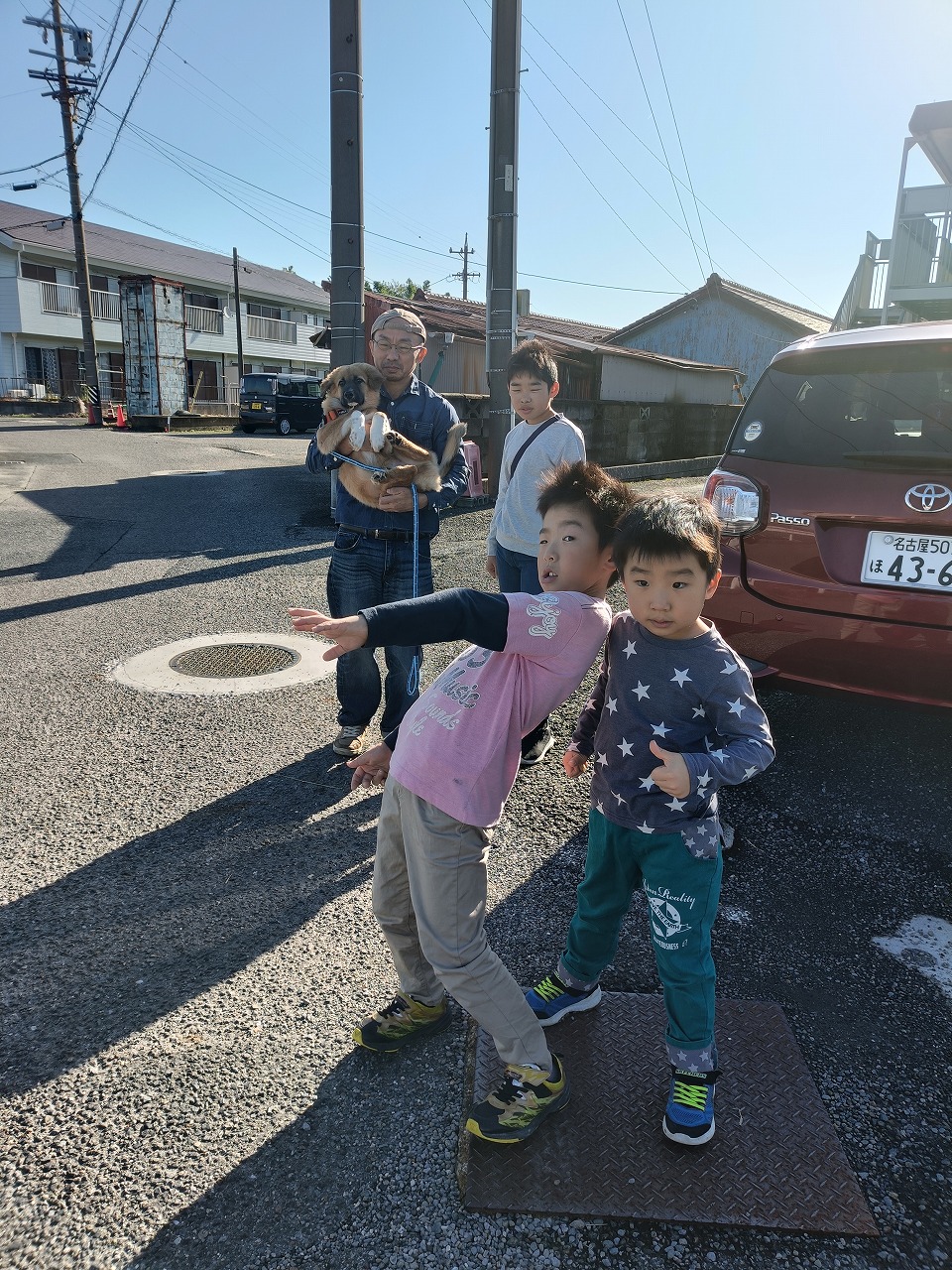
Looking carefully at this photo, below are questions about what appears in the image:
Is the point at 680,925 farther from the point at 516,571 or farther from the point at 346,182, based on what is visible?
the point at 346,182

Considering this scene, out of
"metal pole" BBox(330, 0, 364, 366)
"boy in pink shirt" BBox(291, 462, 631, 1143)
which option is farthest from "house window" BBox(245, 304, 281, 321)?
"boy in pink shirt" BBox(291, 462, 631, 1143)

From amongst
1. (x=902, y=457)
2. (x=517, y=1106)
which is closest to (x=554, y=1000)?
(x=517, y=1106)

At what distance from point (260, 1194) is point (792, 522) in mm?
2713

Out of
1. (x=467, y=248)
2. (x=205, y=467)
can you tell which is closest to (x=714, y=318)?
(x=205, y=467)

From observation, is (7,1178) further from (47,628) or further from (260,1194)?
(47,628)

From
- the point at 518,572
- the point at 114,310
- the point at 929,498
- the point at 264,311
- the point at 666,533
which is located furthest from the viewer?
the point at 264,311

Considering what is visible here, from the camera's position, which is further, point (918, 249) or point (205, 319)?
point (205, 319)

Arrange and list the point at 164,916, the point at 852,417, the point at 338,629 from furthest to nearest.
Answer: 1. the point at 852,417
2. the point at 164,916
3. the point at 338,629

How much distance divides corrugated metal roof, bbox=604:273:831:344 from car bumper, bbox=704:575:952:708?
1061 inches

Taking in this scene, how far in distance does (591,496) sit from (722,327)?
30.4m

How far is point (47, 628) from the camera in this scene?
5.68m

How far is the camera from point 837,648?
3133 millimetres

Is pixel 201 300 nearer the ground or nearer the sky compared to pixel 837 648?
nearer the sky

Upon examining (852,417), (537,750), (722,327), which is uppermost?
(722,327)
